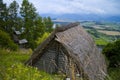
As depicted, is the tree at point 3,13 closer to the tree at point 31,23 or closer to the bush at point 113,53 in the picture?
the tree at point 31,23

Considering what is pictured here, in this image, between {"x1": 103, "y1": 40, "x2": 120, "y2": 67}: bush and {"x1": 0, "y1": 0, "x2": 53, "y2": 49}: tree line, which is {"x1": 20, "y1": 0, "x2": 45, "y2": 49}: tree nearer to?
{"x1": 0, "y1": 0, "x2": 53, "y2": 49}: tree line

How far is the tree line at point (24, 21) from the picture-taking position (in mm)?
58969

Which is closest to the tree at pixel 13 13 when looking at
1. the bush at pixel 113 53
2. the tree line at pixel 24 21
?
the tree line at pixel 24 21

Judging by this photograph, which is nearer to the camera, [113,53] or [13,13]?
[113,53]

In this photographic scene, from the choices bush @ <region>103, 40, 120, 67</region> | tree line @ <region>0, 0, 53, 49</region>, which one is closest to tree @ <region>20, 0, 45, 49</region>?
tree line @ <region>0, 0, 53, 49</region>

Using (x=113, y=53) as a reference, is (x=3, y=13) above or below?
above

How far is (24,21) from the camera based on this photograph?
2368 inches

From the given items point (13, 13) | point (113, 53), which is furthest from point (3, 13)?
point (113, 53)

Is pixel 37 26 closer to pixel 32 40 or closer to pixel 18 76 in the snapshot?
pixel 32 40

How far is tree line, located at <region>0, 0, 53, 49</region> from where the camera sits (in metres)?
59.0

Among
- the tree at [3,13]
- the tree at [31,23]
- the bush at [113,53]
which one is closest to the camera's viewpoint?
the bush at [113,53]

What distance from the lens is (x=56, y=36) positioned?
15.6 metres

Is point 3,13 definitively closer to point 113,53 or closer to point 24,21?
point 24,21

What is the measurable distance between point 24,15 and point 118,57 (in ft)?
113
